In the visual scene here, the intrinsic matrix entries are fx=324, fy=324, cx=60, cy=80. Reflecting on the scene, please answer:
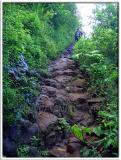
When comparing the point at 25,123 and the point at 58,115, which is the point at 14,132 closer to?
the point at 25,123

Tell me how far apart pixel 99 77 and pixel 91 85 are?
0.15 metres

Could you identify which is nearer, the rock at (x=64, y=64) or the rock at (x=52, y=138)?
the rock at (x=52, y=138)

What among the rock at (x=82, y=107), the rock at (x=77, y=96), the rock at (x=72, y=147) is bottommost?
the rock at (x=72, y=147)

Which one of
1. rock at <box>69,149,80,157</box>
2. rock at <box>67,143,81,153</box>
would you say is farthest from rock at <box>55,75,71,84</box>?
rock at <box>69,149,80,157</box>

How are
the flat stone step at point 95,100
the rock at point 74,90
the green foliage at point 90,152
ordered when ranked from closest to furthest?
the green foliage at point 90,152 < the flat stone step at point 95,100 < the rock at point 74,90

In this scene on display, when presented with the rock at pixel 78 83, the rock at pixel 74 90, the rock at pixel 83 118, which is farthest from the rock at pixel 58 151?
the rock at pixel 78 83

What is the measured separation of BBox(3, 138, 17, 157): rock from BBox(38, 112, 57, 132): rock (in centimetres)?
41

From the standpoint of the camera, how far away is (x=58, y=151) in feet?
9.71

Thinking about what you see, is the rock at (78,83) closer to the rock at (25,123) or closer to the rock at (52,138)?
the rock at (52,138)

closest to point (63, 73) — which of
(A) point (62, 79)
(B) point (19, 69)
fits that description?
(A) point (62, 79)

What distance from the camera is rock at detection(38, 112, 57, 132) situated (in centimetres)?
320

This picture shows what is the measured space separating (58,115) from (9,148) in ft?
2.76

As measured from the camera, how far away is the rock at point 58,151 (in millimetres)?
2905

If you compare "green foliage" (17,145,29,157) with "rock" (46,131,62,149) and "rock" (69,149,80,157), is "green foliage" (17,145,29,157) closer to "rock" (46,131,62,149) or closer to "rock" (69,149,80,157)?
"rock" (46,131,62,149)
